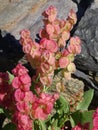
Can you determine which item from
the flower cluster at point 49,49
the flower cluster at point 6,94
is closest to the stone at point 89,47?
the flower cluster at point 49,49

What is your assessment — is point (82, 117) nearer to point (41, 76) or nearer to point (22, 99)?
point (41, 76)

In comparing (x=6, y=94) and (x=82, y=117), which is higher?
(x=6, y=94)

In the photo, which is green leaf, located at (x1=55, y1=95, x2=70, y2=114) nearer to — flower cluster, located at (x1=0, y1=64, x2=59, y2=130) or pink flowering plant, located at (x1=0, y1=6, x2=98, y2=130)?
pink flowering plant, located at (x1=0, y1=6, x2=98, y2=130)

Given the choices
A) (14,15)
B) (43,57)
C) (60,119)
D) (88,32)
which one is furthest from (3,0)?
(43,57)

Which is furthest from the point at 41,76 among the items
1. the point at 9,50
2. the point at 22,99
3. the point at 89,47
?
the point at 9,50

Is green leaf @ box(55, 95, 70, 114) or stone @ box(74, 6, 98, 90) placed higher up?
stone @ box(74, 6, 98, 90)

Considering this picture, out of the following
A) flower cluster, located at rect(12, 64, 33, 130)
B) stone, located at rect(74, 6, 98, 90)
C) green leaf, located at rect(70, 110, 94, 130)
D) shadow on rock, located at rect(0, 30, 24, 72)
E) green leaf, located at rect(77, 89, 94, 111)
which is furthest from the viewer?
shadow on rock, located at rect(0, 30, 24, 72)

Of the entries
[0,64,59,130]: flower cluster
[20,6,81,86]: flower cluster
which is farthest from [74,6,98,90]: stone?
[0,64,59,130]: flower cluster

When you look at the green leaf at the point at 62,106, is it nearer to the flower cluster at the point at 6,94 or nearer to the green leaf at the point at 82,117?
the green leaf at the point at 82,117

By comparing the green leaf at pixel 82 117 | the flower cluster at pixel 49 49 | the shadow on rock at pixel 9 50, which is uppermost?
the flower cluster at pixel 49 49

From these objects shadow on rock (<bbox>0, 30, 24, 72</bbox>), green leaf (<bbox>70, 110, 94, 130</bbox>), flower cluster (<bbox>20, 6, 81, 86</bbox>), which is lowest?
green leaf (<bbox>70, 110, 94, 130</bbox>)

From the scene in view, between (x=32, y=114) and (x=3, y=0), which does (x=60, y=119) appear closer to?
(x=32, y=114)
